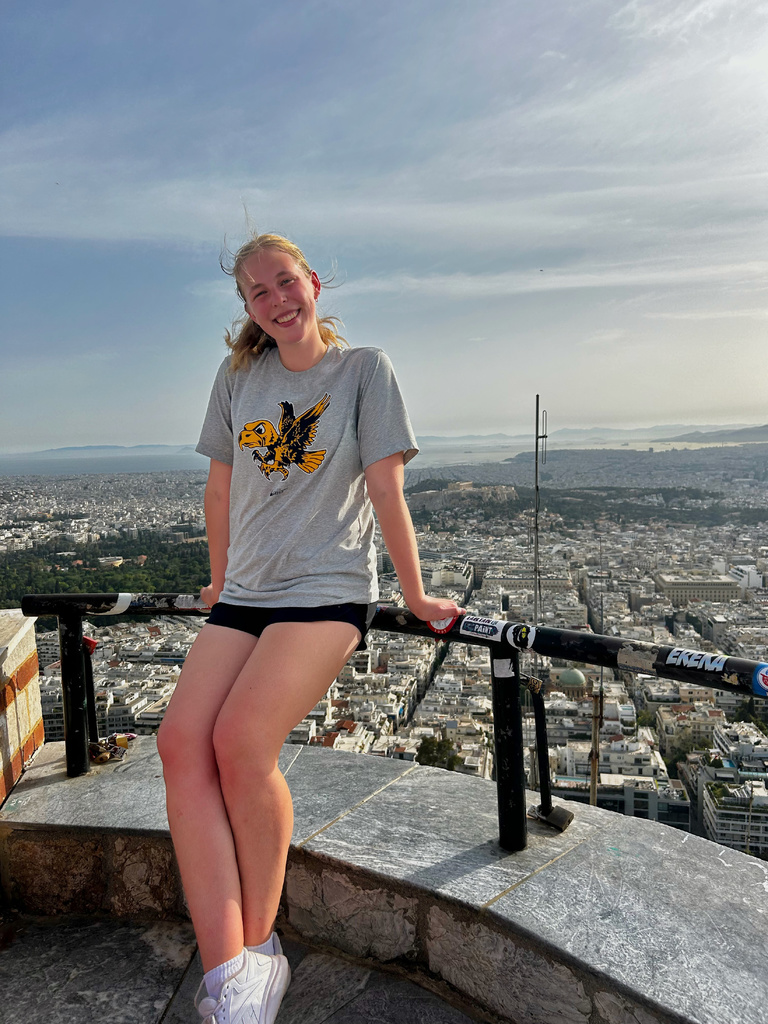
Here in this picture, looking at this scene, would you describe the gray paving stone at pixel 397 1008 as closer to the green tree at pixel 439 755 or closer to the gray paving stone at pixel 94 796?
the gray paving stone at pixel 94 796

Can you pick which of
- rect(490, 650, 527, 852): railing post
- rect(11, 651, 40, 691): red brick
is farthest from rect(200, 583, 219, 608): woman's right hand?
rect(490, 650, 527, 852): railing post

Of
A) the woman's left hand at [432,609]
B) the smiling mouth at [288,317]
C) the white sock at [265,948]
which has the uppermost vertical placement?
the smiling mouth at [288,317]

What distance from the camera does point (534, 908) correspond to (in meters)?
1.36

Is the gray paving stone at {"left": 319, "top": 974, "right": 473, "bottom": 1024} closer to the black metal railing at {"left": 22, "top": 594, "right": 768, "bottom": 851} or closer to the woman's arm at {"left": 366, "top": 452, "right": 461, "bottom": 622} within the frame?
the black metal railing at {"left": 22, "top": 594, "right": 768, "bottom": 851}

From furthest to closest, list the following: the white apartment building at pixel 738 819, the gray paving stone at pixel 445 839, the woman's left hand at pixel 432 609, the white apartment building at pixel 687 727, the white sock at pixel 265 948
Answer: the white apartment building at pixel 687 727 < the white apartment building at pixel 738 819 < the woman's left hand at pixel 432 609 < the gray paving stone at pixel 445 839 < the white sock at pixel 265 948

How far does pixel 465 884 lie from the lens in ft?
4.74

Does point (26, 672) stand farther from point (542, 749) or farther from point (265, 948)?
point (542, 749)

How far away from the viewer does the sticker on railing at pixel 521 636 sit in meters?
1.50

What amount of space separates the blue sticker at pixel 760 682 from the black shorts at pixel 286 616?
2.53ft

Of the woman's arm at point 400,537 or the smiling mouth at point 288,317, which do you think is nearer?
the woman's arm at point 400,537

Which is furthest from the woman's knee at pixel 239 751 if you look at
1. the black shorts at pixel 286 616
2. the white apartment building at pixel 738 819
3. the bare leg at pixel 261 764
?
the white apartment building at pixel 738 819

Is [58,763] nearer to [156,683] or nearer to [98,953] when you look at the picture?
[156,683]

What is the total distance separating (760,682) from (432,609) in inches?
26.7

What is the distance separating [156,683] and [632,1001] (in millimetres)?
1940
